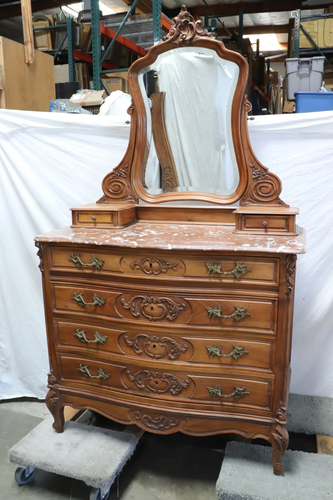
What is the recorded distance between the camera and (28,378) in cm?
273

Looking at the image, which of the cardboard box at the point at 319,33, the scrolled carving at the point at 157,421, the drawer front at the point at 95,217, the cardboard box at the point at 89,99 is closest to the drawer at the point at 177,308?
the drawer front at the point at 95,217

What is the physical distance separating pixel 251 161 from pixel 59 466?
1.60m

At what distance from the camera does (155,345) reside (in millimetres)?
1792

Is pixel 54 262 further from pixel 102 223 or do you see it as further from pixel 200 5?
pixel 200 5

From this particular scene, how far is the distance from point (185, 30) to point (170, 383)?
5.18 feet

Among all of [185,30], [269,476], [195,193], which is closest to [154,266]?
[195,193]

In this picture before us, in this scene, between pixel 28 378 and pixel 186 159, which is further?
pixel 28 378

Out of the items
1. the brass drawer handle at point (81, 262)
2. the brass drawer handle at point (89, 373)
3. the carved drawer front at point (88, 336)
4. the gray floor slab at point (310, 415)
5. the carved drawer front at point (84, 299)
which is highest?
the brass drawer handle at point (81, 262)

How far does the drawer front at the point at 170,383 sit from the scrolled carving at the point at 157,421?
91mm

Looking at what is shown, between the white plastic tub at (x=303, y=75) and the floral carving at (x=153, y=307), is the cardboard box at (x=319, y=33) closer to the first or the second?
the white plastic tub at (x=303, y=75)

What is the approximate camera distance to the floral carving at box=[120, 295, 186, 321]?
5.68ft

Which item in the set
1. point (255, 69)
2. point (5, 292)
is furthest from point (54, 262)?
point (255, 69)

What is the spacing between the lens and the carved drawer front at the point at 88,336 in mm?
1860

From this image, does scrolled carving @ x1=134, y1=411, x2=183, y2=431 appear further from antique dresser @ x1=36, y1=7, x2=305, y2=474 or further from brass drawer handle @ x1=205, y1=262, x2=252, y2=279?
brass drawer handle @ x1=205, y1=262, x2=252, y2=279
